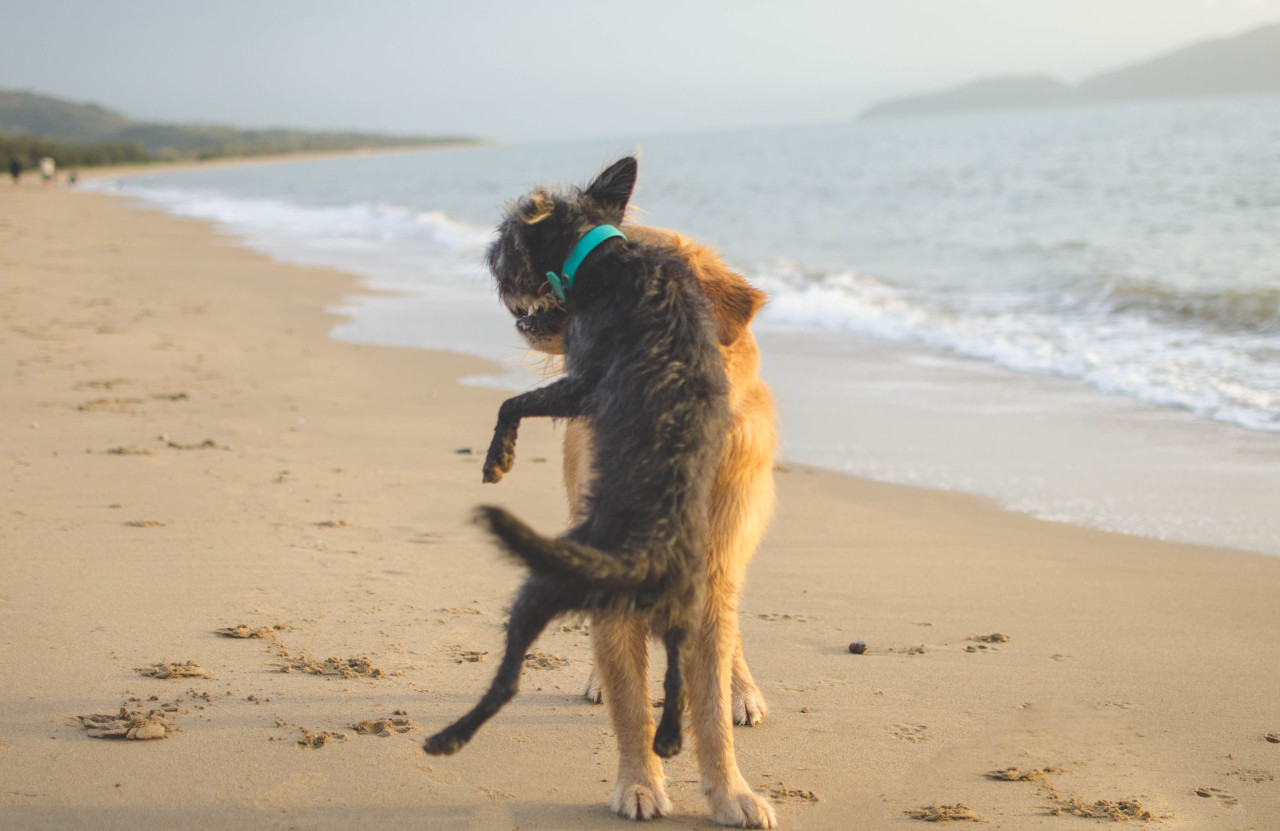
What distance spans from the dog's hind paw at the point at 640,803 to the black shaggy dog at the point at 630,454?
1.68ft

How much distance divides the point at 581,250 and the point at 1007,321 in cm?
1081

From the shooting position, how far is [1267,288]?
12.5 meters

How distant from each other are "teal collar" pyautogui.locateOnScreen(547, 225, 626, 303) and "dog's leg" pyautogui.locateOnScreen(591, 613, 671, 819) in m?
0.95

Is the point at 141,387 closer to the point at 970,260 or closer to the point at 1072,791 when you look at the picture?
the point at 1072,791

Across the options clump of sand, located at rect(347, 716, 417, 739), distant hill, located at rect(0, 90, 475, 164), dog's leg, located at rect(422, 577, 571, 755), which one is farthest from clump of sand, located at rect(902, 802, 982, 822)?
distant hill, located at rect(0, 90, 475, 164)

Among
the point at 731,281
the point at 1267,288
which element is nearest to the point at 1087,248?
the point at 1267,288

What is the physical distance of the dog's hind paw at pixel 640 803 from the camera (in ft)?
9.39

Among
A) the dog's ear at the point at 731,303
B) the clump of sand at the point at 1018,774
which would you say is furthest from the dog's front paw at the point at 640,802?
the dog's ear at the point at 731,303

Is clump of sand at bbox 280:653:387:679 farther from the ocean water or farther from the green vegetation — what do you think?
the green vegetation

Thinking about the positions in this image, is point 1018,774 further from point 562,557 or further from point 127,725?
point 127,725

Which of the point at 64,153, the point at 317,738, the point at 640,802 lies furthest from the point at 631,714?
the point at 64,153

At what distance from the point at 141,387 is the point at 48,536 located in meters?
3.79

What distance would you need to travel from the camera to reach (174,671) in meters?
3.54

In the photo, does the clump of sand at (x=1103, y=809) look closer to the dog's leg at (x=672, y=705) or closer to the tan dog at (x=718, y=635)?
the tan dog at (x=718, y=635)
